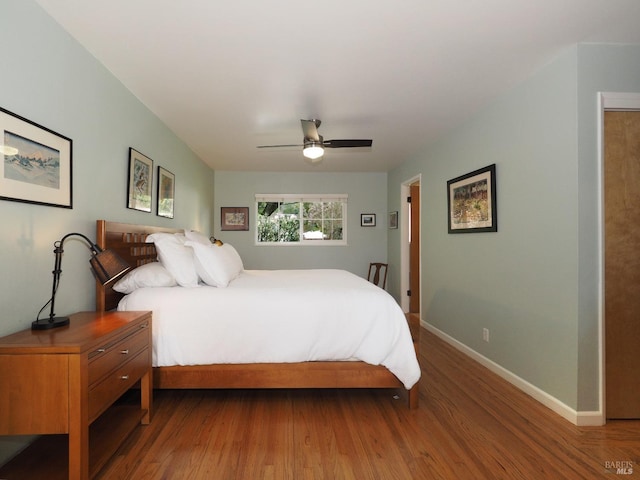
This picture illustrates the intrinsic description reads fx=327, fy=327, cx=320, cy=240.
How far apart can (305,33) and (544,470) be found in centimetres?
270

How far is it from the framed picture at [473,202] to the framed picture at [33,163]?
10.5ft

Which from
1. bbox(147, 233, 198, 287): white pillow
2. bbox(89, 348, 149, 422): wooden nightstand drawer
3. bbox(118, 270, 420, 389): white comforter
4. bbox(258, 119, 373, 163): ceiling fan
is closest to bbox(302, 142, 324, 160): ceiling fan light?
bbox(258, 119, 373, 163): ceiling fan

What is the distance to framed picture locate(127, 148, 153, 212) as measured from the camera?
2.76 metres

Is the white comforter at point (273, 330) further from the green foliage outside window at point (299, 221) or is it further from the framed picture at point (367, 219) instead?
the framed picture at point (367, 219)

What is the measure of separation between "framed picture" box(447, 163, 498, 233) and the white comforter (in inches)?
56.1

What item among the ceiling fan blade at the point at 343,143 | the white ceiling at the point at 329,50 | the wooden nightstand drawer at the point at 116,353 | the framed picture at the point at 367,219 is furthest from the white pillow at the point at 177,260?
the framed picture at the point at 367,219

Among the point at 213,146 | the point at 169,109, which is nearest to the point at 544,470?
the point at 169,109

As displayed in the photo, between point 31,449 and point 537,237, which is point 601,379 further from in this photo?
point 31,449

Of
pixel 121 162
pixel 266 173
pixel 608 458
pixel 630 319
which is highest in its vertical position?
pixel 266 173

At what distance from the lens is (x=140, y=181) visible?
9.61 feet

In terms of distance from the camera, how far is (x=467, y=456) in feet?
5.71

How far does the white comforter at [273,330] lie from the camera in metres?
2.20

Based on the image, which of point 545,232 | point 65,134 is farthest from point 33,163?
point 545,232

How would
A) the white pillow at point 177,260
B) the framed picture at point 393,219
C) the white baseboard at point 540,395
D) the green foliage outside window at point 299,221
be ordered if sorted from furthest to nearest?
the green foliage outside window at point 299,221 → the framed picture at point 393,219 → the white pillow at point 177,260 → the white baseboard at point 540,395
